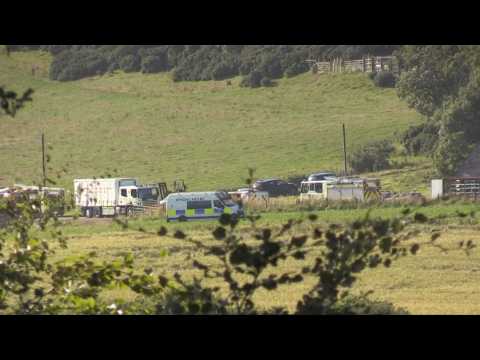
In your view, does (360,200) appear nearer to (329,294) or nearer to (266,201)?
(266,201)

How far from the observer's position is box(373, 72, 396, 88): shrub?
62188 millimetres

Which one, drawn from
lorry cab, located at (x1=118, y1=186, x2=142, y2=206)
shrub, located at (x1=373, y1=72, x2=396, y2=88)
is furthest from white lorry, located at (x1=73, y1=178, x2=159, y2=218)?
shrub, located at (x1=373, y1=72, x2=396, y2=88)

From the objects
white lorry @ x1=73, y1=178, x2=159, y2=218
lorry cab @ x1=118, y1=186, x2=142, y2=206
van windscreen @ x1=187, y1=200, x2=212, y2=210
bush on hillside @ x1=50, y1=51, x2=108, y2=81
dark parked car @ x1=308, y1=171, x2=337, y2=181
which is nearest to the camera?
van windscreen @ x1=187, y1=200, x2=212, y2=210

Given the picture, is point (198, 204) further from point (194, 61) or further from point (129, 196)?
point (194, 61)

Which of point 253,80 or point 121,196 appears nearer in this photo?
point 121,196

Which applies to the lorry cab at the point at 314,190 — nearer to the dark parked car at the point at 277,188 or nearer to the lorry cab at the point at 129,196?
the dark parked car at the point at 277,188

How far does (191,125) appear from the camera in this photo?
201ft

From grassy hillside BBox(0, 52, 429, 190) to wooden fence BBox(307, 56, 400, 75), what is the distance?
0.72 m

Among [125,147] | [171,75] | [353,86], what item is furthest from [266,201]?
[171,75]

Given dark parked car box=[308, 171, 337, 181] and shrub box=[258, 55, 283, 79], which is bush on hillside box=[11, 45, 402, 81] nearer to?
shrub box=[258, 55, 283, 79]

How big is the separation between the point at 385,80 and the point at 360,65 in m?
3.19

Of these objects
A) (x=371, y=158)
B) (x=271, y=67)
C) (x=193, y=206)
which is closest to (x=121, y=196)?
(x=193, y=206)

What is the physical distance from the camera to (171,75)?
70562mm

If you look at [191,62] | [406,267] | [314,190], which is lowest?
[406,267]
